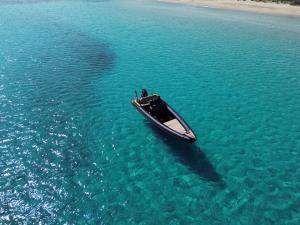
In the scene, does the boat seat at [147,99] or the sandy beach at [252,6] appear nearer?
the boat seat at [147,99]

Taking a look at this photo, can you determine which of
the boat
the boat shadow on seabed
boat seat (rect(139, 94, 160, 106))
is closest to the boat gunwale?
the boat

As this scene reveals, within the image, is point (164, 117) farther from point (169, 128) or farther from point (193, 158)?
point (193, 158)

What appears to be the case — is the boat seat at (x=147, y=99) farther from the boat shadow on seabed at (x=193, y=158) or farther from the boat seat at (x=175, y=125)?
the boat seat at (x=175, y=125)

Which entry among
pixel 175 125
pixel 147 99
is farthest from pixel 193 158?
pixel 147 99

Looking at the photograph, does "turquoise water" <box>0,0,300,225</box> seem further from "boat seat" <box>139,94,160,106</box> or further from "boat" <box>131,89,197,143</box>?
"boat seat" <box>139,94,160,106</box>

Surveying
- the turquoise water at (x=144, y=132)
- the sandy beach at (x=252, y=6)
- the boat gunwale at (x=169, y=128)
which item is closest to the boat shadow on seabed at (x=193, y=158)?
the turquoise water at (x=144, y=132)

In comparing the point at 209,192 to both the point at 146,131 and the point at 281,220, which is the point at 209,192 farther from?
the point at 146,131

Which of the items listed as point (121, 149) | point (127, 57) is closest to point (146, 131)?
point (121, 149)
